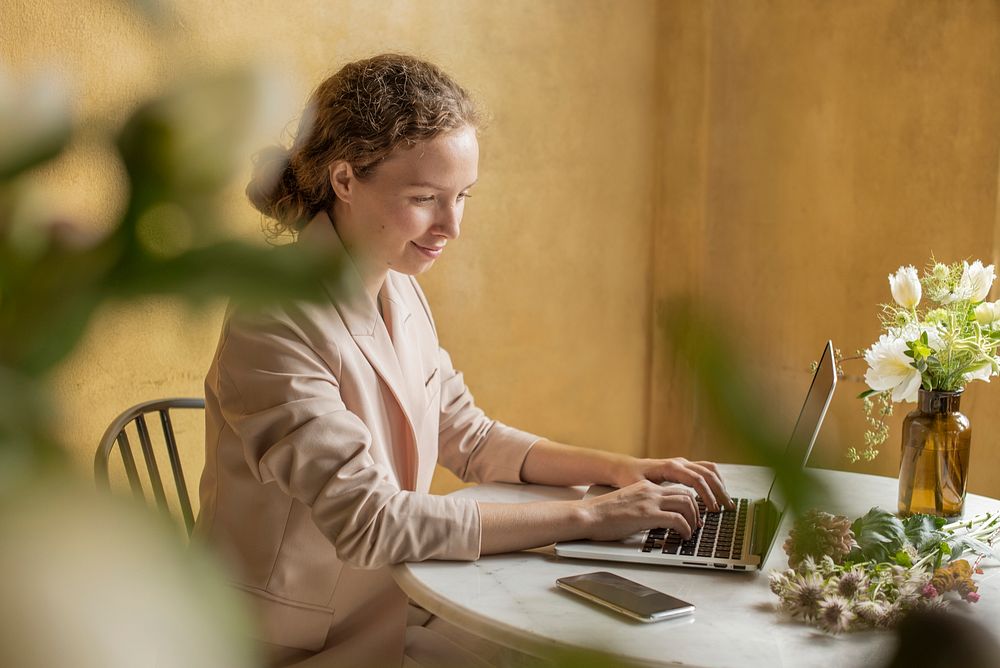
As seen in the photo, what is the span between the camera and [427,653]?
1.37m

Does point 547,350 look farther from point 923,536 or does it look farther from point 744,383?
point 744,383

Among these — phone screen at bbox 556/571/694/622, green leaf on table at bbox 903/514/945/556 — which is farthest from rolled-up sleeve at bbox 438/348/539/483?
green leaf on table at bbox 903/514/945/556

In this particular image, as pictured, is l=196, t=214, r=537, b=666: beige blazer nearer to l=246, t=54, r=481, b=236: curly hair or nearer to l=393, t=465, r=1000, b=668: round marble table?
l=393, t=465, r=1000, b=668: round marble table

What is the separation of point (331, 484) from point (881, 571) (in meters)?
0.63

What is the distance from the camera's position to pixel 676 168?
129 inches

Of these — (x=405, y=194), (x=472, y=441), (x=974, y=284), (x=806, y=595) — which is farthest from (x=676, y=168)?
(x=806, y=595)

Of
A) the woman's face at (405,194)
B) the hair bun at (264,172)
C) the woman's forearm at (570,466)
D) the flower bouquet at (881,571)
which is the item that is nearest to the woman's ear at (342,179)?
the woman's face at (405,194)

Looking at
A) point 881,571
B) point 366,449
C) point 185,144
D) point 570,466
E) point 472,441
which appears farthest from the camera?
point 472,441

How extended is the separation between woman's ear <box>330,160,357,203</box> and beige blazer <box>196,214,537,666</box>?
20cm

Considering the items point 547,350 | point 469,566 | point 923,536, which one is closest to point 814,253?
point 547,350

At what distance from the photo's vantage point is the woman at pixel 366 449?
1.25 m

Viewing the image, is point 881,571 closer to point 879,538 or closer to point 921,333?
point 879,538

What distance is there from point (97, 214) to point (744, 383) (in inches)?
4.1

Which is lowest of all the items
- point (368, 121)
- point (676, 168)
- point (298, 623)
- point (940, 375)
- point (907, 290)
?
point (298, 623)
